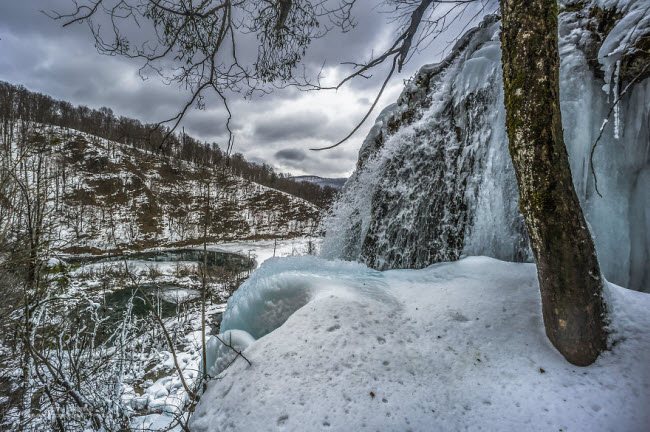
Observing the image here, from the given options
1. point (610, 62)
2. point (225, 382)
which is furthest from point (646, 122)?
point (225, 382)

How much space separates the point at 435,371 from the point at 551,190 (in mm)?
1242

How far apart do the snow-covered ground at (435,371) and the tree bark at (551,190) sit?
17 cm

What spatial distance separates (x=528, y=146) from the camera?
4.92 feet

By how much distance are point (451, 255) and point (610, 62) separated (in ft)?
8.72

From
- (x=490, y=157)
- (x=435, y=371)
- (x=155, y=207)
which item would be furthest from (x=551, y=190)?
(x=155, y=207)

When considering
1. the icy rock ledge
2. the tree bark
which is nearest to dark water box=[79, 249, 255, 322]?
the icy rock ledge

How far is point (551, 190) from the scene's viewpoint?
1454 mm

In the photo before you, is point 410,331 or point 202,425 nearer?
point 202,425

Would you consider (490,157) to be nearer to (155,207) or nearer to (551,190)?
(551,190)

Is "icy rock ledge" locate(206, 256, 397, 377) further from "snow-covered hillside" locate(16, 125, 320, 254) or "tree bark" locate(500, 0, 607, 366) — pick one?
"snow-covered hillside" locate(16, 125, 320, 254)

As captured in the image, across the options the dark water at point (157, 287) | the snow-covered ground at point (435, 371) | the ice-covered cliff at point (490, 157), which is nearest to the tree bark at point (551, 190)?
the snow-covered ground at point (435, 371)

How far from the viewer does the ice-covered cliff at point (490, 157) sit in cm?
272

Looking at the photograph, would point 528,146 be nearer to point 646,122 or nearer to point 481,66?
point 646,122

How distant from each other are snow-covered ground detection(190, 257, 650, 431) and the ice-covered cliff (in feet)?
4.51
